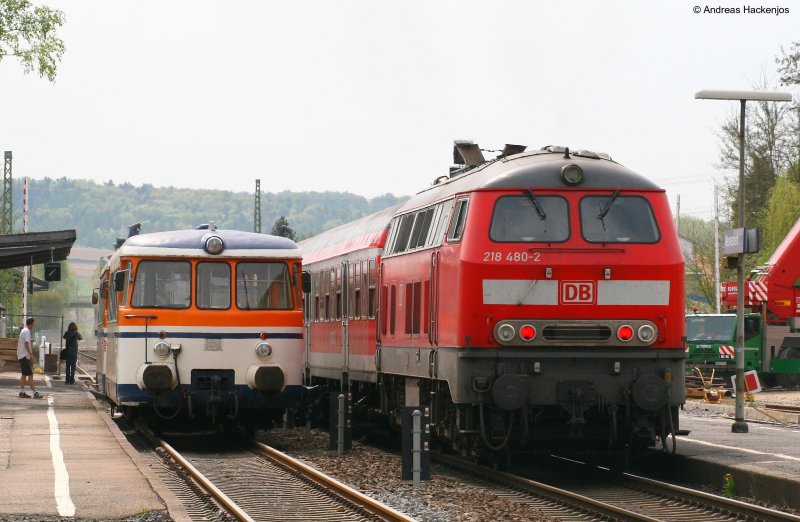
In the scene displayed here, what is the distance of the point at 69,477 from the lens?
14.2 m

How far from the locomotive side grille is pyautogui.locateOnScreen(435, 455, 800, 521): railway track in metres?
1.58

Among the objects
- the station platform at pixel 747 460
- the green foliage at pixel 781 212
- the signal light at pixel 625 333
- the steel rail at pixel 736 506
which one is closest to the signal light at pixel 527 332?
the signal light at pixel 625 333

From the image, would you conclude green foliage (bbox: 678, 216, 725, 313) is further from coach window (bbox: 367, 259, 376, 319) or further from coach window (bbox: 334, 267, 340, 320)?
coach window (bbox: 367, 259, 376, 319)

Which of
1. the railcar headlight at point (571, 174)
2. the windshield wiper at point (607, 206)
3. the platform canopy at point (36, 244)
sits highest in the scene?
the platform canopy at point (36, 244)

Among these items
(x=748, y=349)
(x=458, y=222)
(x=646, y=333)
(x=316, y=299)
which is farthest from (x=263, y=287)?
(x=748, y=349)

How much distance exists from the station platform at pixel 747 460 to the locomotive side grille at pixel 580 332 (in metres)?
1.86

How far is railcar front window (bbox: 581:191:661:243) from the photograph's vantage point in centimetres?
1491

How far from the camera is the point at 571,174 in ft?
49.3

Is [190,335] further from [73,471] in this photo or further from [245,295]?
[73,471]

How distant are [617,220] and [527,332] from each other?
1.64 meters

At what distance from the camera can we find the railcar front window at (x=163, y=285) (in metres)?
18.8

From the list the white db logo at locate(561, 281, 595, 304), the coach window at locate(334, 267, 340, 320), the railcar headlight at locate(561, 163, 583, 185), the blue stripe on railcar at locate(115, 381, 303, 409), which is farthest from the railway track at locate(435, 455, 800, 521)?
the coach window at locate(334, 267, 340, 320)

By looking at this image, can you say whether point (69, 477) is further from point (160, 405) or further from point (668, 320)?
point (668, 320)

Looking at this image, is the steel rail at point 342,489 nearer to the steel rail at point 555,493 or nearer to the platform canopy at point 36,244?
the steel rail at point 555,493
